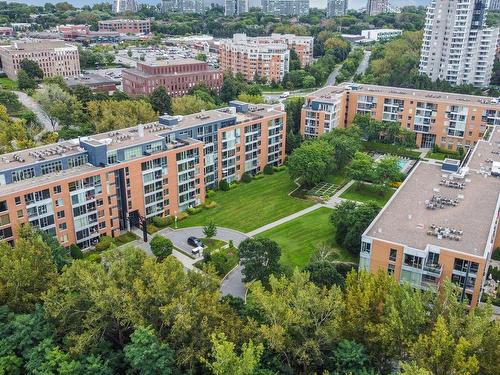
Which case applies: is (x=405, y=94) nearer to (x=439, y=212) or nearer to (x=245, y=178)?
(x=245, y=178)

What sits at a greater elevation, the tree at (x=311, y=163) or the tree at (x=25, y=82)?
the tree at (x=25, y=82)

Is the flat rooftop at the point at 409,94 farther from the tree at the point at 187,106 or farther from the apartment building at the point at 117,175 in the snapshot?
the apartment building at the point at 117,175

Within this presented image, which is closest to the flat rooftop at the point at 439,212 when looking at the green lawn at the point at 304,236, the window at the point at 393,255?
the window at the point at 393,255

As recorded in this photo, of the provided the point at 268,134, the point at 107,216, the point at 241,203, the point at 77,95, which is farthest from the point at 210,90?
the point at 107,216

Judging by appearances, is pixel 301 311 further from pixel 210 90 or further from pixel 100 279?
pixel 210 90

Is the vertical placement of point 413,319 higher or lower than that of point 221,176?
higher

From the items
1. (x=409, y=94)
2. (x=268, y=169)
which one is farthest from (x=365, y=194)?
(x=409, y=94)
